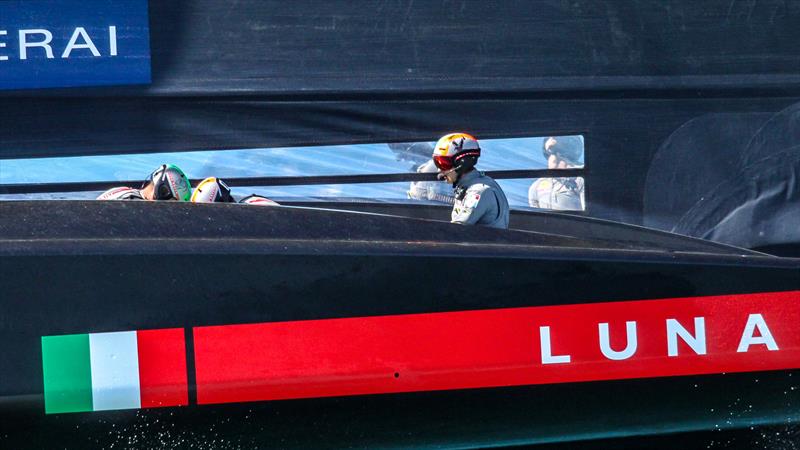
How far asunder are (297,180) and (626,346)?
2.86 ft

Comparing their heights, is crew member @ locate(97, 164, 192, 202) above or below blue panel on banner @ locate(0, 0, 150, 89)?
below

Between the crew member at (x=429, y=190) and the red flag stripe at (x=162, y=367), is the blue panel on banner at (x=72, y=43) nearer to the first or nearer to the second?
the crew member at (x=429, y=190)

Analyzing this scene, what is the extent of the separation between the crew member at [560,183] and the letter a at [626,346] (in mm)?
658

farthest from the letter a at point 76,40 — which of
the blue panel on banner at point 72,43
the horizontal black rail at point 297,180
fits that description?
the horizontal black rail at point 297,180

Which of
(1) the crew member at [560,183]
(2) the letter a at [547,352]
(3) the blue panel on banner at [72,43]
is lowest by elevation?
(2) the letter a at [547,352]

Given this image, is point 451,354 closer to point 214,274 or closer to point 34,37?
point 214,274

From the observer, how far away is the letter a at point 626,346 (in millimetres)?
2145

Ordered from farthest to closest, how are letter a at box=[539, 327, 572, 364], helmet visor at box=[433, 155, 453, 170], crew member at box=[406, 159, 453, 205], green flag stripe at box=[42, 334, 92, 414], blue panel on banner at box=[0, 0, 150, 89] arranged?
crew member at box=[406, 159, 453, 205], helmet visor at box=[433, 155, 453, 170], blue panel on banner at box=[0, 0, 150, 89], letter a at box=[539, 327, 572, 364], green flag stripe at box=[42, 334, 92, 414]

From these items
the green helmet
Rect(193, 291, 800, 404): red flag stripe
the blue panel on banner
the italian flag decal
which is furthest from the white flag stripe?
the blue panel on banner

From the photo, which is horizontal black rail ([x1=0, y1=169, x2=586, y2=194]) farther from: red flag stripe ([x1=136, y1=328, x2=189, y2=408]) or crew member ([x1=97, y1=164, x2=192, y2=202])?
red flag stripe ([x1=136, y1=328, x2=189, y2=408])

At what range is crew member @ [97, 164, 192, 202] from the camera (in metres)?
2.61

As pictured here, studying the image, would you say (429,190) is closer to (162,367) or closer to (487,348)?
(487,348)

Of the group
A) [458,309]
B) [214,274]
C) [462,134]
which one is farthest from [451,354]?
[462,134]

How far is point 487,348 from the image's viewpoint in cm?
211
